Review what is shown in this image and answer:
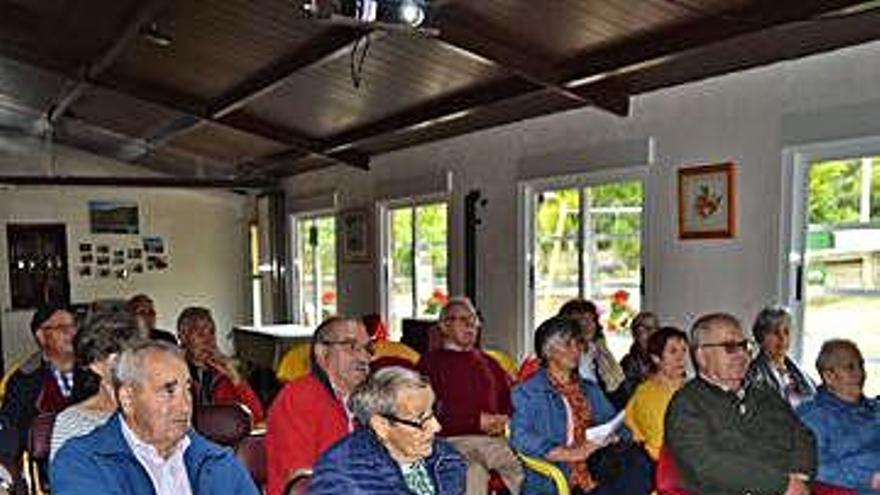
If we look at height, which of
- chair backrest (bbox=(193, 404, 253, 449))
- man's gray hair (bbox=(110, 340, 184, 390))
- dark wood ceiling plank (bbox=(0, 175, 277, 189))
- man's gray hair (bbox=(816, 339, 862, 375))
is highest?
dark wood ceiling plank (bbox=(0, 175, 277, 189))

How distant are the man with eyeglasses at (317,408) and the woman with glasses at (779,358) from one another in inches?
69.5

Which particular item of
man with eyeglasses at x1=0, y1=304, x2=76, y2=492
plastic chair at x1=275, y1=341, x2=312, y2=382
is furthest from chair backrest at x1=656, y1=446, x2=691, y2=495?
man with eyeglasses at x1=0, y1=304, x2=76, y2=492

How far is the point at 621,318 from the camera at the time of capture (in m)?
5.21

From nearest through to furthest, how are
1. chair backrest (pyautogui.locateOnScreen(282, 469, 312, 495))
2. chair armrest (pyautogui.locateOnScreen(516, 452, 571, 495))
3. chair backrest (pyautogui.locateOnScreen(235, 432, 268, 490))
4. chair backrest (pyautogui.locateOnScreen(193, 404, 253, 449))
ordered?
1. chair backrest (pyautogui.locateOnScreen(282, 469, 312, 495))
2. chair backrest (pyautogui.locateOnScreen(193, 404, 253, 449))
3. chair backrest (pyautogui.locateOnScreen(235, 432, 268, 490))
4. chair armrest (pyautogui.locateOnScreen(516, 452, 571, 495))

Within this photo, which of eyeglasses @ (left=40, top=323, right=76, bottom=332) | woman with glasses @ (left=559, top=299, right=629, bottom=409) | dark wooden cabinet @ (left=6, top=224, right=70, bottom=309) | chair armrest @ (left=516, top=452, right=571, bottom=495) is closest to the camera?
chair armrest @ (left=516, top=452, right=571, bottom=495)

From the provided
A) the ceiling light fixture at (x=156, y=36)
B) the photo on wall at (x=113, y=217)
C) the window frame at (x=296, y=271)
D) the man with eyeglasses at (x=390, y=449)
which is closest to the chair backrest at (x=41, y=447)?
the man with eyeglasses at (x=390, y=449)

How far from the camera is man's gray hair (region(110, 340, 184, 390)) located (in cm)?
194

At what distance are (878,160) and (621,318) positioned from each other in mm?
1893

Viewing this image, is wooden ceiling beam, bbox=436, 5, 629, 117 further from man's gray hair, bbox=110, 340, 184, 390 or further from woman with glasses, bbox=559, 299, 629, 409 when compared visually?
man's gray hair, bbox=110, 340, 184, 390

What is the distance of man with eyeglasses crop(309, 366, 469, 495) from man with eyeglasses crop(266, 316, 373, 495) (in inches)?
24.3

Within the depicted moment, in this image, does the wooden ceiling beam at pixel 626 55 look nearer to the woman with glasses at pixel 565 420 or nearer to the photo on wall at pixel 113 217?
the woman with glasses at pixel 565 420

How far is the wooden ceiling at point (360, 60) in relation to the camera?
12.3 feet

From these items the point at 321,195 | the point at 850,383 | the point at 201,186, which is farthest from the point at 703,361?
the point at 201,186

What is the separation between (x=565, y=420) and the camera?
332 cm
